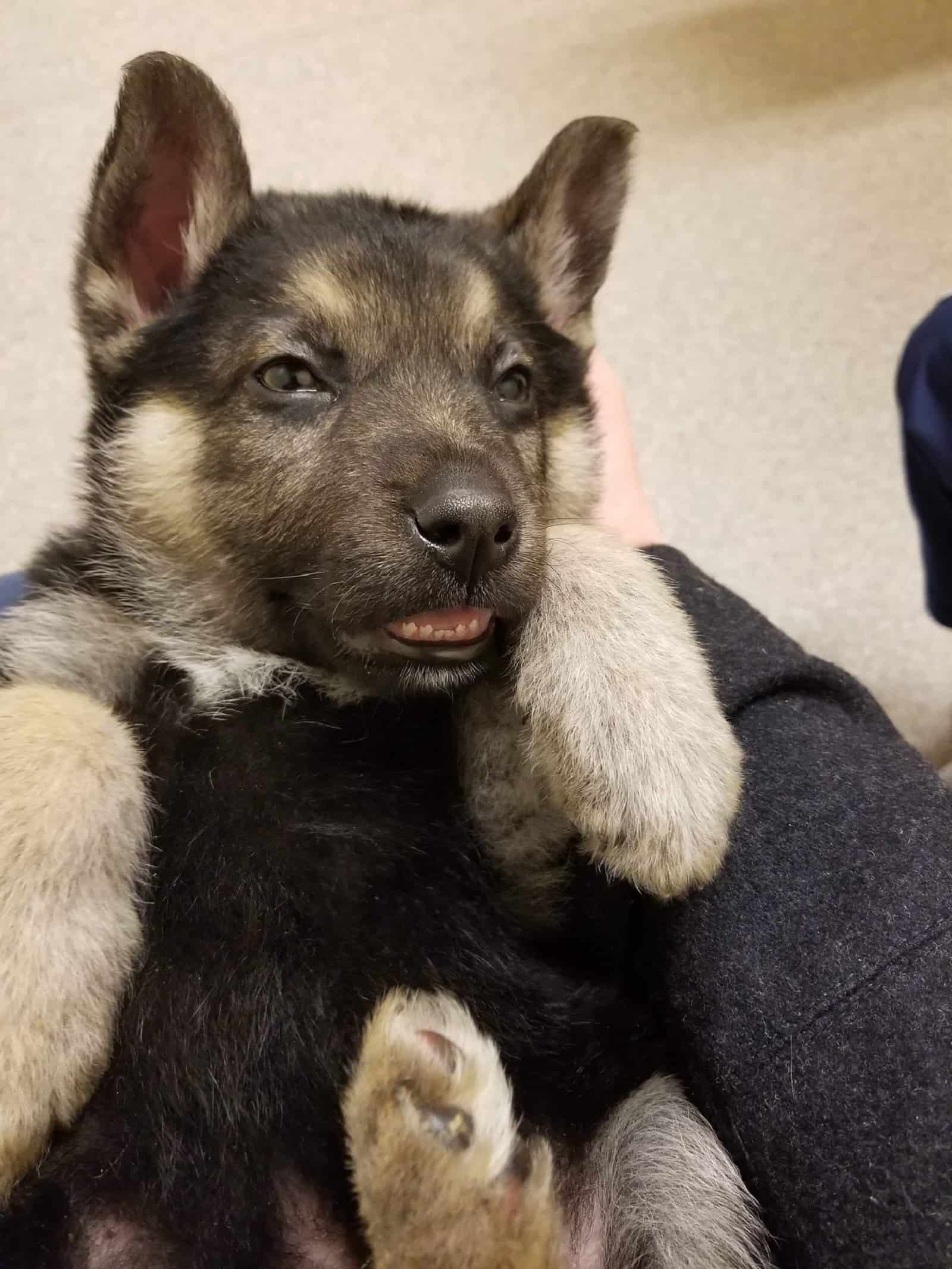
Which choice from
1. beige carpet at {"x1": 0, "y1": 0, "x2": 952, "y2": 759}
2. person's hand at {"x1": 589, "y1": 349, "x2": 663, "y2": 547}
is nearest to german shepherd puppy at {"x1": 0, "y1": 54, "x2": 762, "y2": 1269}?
person's hand at {"x1": 589, "y1": 349, "x2": 663, "y2": 547}

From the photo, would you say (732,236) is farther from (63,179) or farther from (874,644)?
(63,179)

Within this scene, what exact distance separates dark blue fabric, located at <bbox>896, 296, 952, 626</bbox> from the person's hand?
623 mm

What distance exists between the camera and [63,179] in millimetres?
3383

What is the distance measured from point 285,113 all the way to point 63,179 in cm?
87

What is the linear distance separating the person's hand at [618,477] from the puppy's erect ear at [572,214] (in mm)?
180

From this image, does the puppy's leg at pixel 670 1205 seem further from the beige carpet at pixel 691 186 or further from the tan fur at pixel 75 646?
the beige carpet at pixel 691 186

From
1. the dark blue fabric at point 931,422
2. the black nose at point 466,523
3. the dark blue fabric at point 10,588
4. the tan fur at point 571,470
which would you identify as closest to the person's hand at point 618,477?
the tan fur at point 571,470

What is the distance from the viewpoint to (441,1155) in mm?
1051

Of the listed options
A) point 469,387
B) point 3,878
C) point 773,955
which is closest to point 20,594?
point 3,878

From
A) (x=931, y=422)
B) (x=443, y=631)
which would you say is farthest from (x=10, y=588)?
(x=931, y=422)

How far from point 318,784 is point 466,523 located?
0.43m

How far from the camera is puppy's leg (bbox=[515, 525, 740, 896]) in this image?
1181 mm

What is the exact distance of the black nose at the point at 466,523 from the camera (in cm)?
122

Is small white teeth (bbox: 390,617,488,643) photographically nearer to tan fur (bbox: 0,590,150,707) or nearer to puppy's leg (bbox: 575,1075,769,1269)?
tan fur (bbox: 0,590,150,707)
